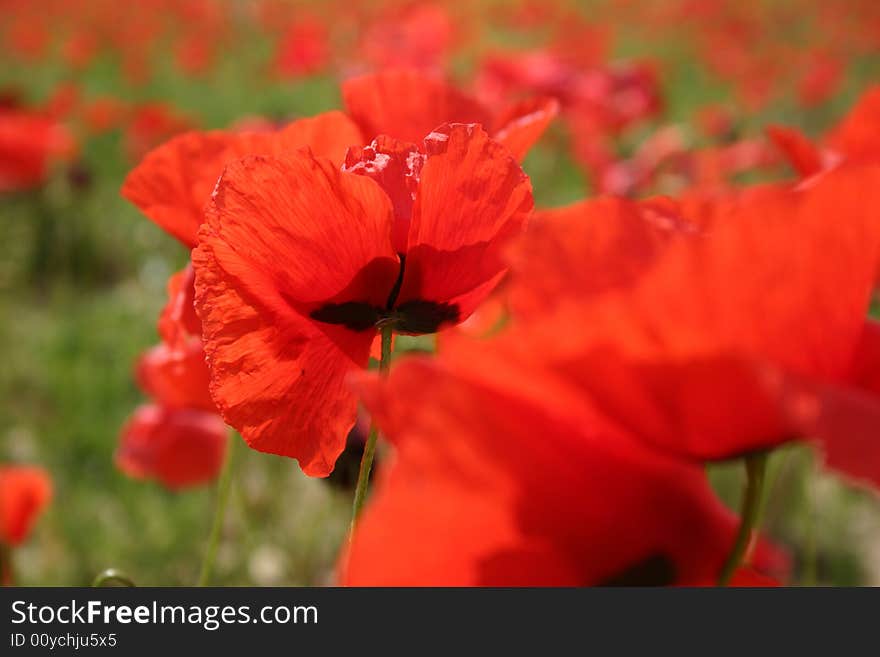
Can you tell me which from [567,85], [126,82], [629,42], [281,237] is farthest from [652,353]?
[629,42]

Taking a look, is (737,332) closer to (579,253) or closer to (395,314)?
(579,253)

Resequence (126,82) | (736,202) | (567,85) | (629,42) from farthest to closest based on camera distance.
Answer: (629,42) < (126,82) < (567,85) < (736,202)

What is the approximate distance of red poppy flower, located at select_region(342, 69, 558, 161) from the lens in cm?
67

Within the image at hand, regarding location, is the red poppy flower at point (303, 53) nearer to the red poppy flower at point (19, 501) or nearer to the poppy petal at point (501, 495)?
the red poppy flower at point (19, 501)

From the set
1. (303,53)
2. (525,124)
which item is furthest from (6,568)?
(303,53)

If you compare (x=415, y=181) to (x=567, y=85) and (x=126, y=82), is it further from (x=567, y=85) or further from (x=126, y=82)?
(x=126, y=82)

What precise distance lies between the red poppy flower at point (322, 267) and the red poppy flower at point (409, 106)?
0.16m

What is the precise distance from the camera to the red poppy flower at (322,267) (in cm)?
49

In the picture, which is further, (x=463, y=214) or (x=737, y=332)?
(x=463, y=214)

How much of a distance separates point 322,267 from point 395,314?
8 cm

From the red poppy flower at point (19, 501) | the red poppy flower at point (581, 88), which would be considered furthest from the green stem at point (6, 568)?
the red poppy flower at point (581, 88)

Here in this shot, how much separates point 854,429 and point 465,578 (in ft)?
0.47

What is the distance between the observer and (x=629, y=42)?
673 cm

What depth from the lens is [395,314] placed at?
1.94 feet
